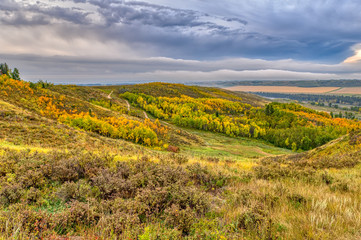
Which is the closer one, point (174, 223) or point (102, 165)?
point (174, 223)

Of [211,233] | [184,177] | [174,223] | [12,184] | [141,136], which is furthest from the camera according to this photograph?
[141,136]

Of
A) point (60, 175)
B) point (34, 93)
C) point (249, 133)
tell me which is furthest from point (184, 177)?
point (249, 133)

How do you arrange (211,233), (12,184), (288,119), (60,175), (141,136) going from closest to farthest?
(211,233), (12,184), (60,175), (141,136), (288,119)

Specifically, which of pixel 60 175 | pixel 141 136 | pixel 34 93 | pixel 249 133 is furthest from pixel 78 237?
pixel 249 133

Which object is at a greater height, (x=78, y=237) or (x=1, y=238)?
(x=1, y=238)

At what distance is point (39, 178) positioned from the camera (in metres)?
5.41

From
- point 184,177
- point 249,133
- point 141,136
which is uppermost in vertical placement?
point 184,177

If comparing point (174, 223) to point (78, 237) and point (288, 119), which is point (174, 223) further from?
point (288, 119)

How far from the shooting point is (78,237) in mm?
3305

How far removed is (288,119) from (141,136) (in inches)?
5393

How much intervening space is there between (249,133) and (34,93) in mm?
109278

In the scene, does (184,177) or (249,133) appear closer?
(184,177)

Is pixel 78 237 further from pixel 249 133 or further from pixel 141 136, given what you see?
pixel 249 133

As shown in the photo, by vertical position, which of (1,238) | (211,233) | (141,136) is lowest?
(141,136)
